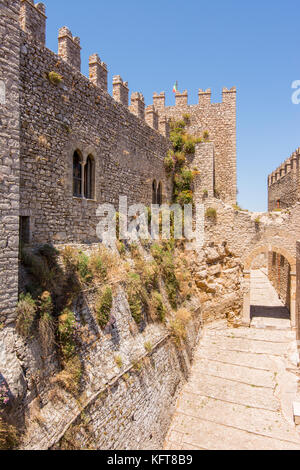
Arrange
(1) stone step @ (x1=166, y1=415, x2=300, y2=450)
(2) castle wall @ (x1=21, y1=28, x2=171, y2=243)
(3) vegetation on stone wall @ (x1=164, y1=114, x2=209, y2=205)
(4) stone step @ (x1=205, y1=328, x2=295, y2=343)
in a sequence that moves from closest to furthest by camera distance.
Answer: (2) castle wall @ (x1=21, y1=28, x2=171, y2=243) → (1) stone step @ (x1=166, y1=415, x2=300, y2=450) → (4) stone step @ (x1=205, y1=328, x2=295, y2=343) → (3) vegetation on stone wall @ (x1=164, y1=114, x2=209, y2=205)

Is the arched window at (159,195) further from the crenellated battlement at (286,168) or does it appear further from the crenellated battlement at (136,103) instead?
the crenellated battlement at (286,168)

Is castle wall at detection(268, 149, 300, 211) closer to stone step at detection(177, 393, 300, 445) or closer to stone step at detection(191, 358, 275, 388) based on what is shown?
stone step at detection(191, 358, 275, 388)

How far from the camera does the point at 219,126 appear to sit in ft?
61.8

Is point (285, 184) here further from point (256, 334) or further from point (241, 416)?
point (241, 416)

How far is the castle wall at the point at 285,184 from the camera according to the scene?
783 inches

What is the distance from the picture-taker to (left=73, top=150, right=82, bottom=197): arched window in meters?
9.57

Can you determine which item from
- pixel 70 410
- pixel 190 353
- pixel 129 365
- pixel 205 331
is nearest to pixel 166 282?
pixel 190 353

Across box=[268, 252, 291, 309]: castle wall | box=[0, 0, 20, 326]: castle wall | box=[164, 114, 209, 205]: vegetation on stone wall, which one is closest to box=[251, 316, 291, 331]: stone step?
box=[268, 252, 291, 309]: castle wall

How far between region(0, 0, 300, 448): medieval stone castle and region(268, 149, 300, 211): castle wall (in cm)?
50

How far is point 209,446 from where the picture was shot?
8.47 meters

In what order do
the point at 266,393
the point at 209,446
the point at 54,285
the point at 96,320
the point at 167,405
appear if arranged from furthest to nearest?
the point at 266,393 → the point at 167,405 → the point at 209,446 → the point at 96,320 → the point at 54,285

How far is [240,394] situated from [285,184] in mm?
15826
